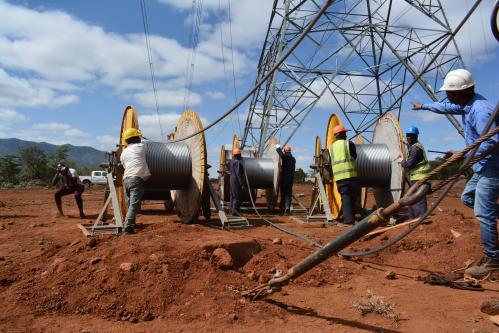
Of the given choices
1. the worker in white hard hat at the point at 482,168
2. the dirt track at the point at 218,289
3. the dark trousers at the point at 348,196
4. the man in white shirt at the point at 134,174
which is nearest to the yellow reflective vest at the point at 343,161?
the dark trousers at the point at 348,196

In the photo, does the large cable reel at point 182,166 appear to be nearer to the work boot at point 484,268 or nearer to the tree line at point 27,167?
the work boot at point 484,268

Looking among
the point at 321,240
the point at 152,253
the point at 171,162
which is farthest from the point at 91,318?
the point at 171,162

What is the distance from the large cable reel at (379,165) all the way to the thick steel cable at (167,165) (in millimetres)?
2868

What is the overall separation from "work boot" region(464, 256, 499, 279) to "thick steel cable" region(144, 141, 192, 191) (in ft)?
16.1

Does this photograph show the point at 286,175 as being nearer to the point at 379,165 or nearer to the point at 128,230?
the point at 379,165

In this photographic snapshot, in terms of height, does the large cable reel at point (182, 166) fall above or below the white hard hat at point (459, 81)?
below

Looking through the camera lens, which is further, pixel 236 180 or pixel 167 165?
pixel 236 180

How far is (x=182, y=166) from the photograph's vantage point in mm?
7590

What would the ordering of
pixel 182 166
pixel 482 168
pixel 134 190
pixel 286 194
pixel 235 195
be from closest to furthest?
pixel 482 168, pixel 134 190, pixel 182 166, pixel 235 195, pixel 286 194

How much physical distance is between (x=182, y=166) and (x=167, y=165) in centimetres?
27

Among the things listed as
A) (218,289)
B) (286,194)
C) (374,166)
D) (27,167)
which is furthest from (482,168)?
(27,167)

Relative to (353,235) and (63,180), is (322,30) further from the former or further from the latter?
(353,235)

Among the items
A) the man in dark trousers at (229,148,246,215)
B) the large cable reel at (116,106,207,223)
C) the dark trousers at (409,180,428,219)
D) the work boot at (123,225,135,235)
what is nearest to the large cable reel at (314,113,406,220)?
the dark trousers at (409,180,428,219)

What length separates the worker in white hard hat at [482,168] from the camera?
12.7 ft
